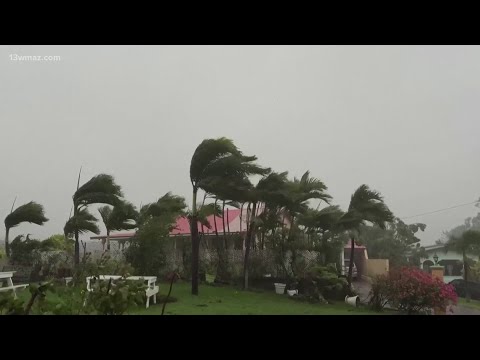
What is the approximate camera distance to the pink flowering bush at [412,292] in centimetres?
443

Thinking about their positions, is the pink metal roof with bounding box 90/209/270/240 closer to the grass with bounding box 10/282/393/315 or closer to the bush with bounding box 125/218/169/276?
the bush with bounding box 125/218/169/276

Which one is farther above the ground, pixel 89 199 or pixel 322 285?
pixel 89 199

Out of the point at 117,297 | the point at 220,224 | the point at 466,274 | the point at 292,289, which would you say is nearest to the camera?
the point at 117,297

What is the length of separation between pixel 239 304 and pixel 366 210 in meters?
1.86

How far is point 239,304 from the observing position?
4555 mm

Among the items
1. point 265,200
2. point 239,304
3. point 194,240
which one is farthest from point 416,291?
point 194,240

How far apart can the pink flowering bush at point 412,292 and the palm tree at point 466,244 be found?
264mm

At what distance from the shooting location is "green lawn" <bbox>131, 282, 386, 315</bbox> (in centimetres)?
428

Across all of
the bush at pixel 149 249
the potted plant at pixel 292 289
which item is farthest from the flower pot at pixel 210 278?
the potted plant at pixel 292 289

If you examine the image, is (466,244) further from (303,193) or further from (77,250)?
(77,250)

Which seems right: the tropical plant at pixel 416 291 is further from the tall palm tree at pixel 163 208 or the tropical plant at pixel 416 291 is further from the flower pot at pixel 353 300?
the tall palm tree at pixel 163 208
